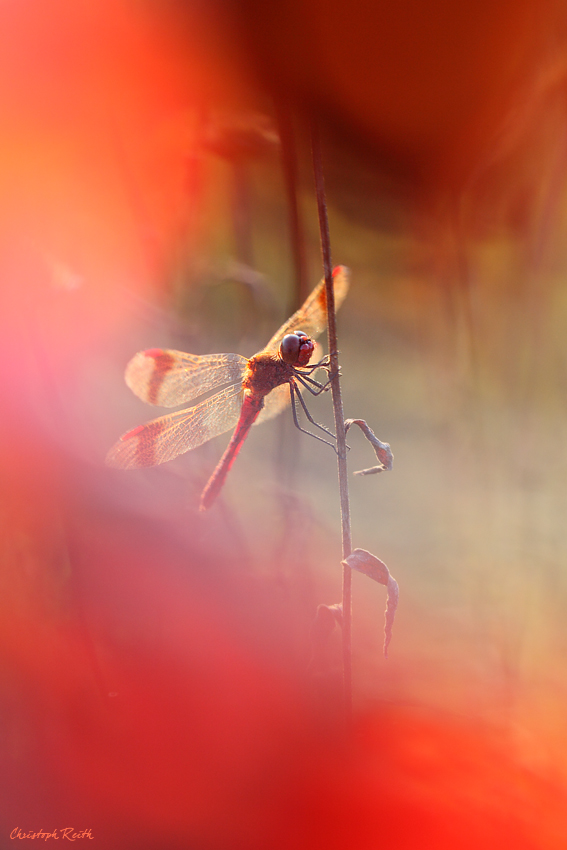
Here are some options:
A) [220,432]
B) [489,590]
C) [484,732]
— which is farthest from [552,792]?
[220,432]

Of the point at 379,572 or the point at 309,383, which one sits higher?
the point at 309,383

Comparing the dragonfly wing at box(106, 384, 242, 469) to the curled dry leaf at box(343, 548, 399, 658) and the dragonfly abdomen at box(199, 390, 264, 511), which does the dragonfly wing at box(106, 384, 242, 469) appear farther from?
the curled dry leaf at box(343, 548, 399, 658)

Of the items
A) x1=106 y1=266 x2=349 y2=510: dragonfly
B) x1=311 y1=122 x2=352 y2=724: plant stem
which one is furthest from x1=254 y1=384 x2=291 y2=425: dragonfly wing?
x1=311 y1=122 x2=352 y2=724: plant stem

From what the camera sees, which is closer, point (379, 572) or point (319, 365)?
point (379, 572)
